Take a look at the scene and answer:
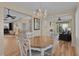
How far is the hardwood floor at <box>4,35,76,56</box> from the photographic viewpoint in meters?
2.15

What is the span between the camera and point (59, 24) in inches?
85.9

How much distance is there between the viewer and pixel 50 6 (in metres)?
2.16

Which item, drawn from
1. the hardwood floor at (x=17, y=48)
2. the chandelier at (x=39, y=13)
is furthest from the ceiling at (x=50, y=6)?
the hardwood floor at (x=17, y=48)

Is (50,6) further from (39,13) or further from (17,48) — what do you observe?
(17,48)

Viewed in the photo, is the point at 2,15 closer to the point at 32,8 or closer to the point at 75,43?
the point at 32,8

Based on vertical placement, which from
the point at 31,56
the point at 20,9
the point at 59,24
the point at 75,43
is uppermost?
the point at 20,9

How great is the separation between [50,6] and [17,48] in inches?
22.4

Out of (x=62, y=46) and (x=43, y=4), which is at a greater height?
(x=43, y=4)

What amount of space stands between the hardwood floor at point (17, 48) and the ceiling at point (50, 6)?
1.13 ft

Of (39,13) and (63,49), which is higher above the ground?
(39,13)

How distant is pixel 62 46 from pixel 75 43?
0.14m

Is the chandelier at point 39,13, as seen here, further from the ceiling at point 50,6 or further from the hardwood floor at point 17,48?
the hardwood floor at point 17,48

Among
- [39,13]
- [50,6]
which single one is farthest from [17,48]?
[50,6]

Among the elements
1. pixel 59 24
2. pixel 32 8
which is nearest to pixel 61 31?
pixel 59 24
